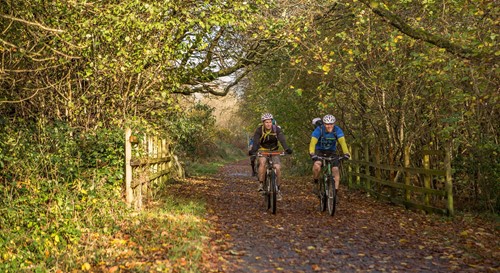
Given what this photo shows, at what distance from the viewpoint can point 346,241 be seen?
818 centimetres

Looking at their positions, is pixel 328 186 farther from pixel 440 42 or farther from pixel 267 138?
pixel 440 42

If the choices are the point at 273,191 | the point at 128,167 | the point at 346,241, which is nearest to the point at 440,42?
the point at 346,241

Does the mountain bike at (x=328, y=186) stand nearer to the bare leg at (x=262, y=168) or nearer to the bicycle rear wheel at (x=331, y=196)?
the bicycle rear wheel at (x=331, y=196)

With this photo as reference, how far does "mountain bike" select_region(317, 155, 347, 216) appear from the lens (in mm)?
10594

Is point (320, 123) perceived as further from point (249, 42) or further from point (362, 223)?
point (249, 42)

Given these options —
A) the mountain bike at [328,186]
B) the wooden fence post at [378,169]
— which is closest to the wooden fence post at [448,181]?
the mountain bike at [328,186]

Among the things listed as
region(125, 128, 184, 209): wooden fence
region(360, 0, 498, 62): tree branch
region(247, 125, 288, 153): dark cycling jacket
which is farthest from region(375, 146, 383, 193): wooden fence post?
region(360, 0, 498, 62): tree branch

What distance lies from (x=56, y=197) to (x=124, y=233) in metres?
1.32

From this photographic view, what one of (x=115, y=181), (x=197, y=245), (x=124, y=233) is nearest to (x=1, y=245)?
(x=124, y=233)

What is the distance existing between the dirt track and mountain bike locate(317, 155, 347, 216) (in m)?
0.28

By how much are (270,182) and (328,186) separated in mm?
1222

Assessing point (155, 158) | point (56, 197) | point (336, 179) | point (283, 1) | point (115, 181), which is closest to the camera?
point (56, 197)

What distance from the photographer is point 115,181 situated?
9.30 meters

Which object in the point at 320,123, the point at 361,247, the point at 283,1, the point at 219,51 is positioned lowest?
the point at 361,247
